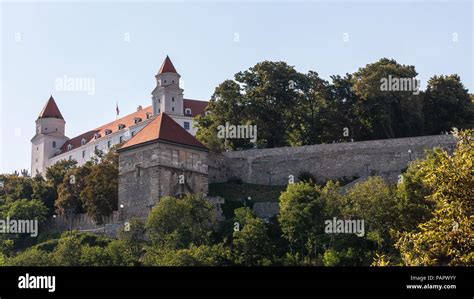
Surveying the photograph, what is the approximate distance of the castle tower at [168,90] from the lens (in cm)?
9669

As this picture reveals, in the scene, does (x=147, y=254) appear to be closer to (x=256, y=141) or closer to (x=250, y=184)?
(x=250, y=184)

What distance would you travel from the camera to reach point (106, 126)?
356ft

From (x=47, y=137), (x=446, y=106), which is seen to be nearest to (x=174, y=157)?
(x=446, y=106)

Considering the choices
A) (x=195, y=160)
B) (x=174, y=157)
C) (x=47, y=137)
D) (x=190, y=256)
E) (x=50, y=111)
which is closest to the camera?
(x=190, y=256)

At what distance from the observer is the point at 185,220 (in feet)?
183

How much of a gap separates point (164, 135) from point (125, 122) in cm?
4202

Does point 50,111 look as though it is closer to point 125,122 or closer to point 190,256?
point 125,122

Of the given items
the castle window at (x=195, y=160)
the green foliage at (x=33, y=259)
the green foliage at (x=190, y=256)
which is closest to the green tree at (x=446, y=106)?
the castle window at (x=195, y=160)

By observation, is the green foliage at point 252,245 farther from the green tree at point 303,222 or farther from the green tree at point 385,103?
the green tree at point 385,103

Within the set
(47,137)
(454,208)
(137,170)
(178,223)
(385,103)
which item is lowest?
(454,208)

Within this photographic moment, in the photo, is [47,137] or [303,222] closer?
[303,222]

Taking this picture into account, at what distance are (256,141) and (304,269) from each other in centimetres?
5749

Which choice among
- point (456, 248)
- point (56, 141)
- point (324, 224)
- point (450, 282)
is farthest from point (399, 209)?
point (56, 141)

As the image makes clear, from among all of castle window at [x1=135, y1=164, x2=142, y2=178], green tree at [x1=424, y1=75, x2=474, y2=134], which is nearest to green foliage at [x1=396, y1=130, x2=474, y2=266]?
castle window at [x1=135, y1=164, x2=142, y2=178]
